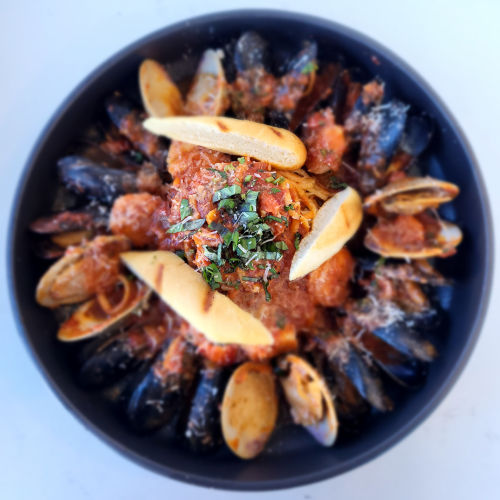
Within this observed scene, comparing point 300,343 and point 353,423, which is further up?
point 300,343

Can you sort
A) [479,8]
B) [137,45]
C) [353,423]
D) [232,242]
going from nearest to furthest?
1. [232,242]
2. [137,45]
3. [353,423]
4. [479,8]

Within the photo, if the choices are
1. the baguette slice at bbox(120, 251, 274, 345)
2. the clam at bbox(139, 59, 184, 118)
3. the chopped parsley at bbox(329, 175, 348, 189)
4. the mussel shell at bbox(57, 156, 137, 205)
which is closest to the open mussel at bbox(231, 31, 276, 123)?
the clam at bbox(139, 59, 184, 118)

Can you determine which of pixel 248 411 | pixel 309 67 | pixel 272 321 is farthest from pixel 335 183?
pixel 248 411

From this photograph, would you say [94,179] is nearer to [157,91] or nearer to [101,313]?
[157,91]

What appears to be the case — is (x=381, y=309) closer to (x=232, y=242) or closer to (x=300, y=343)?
(x=300, y=343)

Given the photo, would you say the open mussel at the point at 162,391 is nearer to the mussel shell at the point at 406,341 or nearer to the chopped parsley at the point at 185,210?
the mussel shell at the point at 406,341

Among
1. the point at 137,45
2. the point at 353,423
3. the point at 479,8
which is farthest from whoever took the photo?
the point at 479,8

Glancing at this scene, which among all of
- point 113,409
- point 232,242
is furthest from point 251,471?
point 232,242
